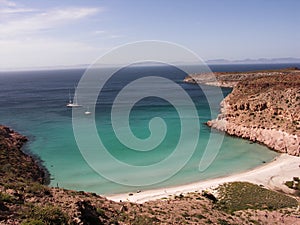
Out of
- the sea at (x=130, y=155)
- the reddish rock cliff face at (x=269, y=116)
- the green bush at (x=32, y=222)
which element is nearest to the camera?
the green bush at (x=32, y=222)

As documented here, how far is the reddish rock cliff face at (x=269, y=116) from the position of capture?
136 ft

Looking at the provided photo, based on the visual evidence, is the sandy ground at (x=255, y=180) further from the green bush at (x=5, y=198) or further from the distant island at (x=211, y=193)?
the green bush at (x=5, y=198)

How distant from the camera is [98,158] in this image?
38.4 metres

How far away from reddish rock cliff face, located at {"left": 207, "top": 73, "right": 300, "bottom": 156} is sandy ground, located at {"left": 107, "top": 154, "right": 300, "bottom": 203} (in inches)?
203

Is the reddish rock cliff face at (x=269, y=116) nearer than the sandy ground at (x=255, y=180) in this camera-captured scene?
No

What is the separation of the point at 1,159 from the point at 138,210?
1818 centimetres

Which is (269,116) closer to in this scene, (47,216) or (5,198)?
(47,216)

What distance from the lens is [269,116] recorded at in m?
47.6

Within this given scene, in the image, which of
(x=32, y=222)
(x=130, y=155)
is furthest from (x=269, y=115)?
(x=32, y=222)

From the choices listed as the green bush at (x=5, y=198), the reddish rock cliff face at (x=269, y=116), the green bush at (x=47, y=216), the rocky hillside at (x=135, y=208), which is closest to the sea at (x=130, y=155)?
the reddish rock cliff face at (x=269, y=116)

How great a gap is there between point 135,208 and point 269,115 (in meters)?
35.3

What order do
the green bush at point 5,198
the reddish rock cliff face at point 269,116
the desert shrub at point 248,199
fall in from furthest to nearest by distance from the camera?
the reddish rock cliff face at point 269,116
the desert shrub at point 248,199
the green bush at point 5,198

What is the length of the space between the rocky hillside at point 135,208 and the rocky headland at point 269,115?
641 inches

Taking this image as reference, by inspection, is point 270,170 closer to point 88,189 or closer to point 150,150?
point 150,150
